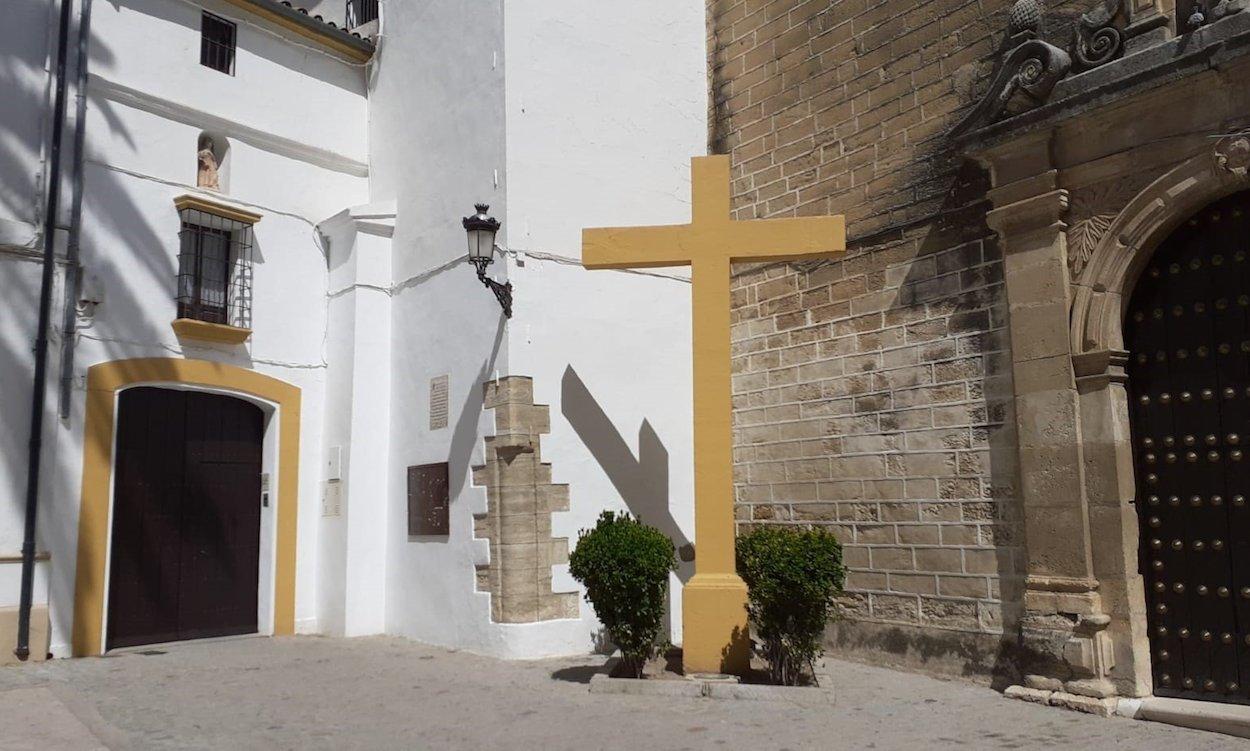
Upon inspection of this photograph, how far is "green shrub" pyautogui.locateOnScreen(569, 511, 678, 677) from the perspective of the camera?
6051mm

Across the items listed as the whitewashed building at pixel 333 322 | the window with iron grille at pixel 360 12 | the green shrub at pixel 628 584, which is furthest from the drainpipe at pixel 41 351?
the green shrub at pixel 628 584

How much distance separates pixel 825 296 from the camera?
24.4ft

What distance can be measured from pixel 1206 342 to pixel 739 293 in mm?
3608

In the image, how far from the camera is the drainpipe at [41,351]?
710cm

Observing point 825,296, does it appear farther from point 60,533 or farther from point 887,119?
point 60,533

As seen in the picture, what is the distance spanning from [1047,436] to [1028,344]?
553mm

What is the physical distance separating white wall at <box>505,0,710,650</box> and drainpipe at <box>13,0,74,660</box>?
11.1ft

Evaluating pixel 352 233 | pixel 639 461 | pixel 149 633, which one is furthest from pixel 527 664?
pixel 352 233

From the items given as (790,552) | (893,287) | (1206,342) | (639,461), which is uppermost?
(893,287)

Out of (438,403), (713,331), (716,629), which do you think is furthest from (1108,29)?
(438,403)

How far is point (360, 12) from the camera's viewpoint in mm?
10734

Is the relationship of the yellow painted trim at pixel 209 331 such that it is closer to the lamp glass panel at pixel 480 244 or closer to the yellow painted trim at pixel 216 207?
the yellow painted trim at pixel 216 207

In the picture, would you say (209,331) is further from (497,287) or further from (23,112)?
(497,287)

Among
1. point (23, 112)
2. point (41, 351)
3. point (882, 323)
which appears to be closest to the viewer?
point (882, 323)
